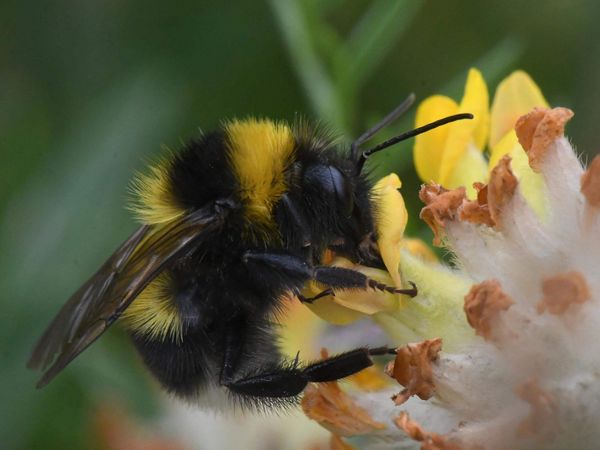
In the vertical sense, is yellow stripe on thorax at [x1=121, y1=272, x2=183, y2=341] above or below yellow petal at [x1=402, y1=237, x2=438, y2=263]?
above

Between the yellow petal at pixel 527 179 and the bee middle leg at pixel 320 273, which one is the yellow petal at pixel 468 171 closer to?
the yellow petal at pixel 527 179

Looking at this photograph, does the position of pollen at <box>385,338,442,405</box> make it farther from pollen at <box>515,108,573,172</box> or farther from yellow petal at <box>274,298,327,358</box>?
yellow petal at <box>274,298,327,358</box>

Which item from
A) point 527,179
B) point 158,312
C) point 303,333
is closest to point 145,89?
point 303,333

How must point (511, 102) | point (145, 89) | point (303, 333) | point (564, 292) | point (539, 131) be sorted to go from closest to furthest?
1. point (564, 292)
2. point (539, 131)
3. point (511, 102)
4. point (303, 333)
5. point (145, 89)

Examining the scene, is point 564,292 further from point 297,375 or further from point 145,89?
point 145,89

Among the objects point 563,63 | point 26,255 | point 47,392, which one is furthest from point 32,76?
point 563,63

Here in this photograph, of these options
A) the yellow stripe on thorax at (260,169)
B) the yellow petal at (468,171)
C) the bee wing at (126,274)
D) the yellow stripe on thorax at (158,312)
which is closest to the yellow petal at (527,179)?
the yellow petal at (468,171)

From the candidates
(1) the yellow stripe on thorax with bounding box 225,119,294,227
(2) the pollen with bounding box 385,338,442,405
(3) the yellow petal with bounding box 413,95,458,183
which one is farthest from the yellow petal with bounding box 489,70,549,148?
(2) the pollen with bounding box 385,338,442,405
